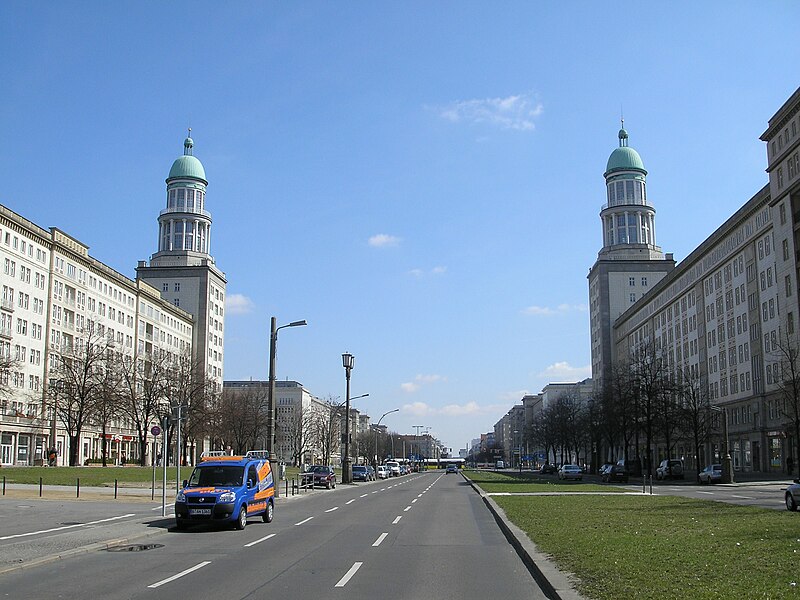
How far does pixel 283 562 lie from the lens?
49.8 feet

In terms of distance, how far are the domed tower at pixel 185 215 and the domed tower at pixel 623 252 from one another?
209ft

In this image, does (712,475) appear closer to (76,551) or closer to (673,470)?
(673,470)

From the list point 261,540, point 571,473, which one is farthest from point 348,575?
point 571,473

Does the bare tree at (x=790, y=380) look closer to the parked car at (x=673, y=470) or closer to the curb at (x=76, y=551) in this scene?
the parked car at (x=673, y=470)

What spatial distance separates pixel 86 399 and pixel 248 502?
5479cm


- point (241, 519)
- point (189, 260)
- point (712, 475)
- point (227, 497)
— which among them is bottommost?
Result: point (712, 475)

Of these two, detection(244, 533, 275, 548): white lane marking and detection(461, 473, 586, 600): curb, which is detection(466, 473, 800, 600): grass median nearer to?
detection(461, 473, 586, 600): curb

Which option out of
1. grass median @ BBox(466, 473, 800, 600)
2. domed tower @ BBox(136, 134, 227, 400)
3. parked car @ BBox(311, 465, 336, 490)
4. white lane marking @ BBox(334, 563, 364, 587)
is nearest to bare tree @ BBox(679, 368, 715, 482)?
parked car @ BBox(311, 465, 336, 490)

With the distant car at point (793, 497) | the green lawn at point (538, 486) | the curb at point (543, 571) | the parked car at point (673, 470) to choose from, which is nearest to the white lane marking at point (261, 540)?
the curb at point (543, 571)

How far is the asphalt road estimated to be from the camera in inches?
469

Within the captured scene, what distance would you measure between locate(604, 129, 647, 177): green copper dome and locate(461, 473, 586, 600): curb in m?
127

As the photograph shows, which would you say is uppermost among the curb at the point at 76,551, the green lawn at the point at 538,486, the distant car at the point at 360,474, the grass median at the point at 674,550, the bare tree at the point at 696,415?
the bare tree at the point at 696,415

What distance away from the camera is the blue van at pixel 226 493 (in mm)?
21703

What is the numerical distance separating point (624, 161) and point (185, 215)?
2804 inches
